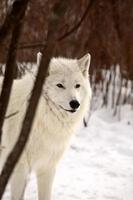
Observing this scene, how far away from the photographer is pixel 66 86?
4062 mm

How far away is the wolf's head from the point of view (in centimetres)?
396

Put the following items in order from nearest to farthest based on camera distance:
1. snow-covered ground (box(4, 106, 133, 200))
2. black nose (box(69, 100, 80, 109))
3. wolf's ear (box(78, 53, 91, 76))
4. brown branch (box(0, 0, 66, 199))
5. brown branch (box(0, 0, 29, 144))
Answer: brown branch (box(0, 0, 66, 199)) → brown branch (box(0, 0, 29, 144)) → black nose (box(69, 100, 80, 109)) → wolf's ear (box(78, 53, 91, 76)) → snow-covered ground (box(4, 106, 133, 200))

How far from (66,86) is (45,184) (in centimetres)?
97

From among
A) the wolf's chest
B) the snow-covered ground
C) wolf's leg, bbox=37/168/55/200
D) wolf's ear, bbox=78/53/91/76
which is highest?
wolf's ear, bbox=78/53/91/76

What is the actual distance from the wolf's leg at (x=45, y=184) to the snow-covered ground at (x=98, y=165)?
0.83 ft

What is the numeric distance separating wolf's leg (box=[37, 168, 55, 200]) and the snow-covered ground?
0.25 meters

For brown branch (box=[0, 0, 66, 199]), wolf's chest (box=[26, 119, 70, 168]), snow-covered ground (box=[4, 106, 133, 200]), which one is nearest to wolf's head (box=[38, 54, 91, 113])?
wolf's chest (box=[26, 119, 70, 168])

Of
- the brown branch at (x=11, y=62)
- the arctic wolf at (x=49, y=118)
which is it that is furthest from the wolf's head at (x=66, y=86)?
the brown branch at (x=11, y=62)

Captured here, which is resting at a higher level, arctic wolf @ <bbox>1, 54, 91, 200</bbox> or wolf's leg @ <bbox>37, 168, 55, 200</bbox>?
arctic wolf @ <bbox>1, 54, 91, 200</bbox>

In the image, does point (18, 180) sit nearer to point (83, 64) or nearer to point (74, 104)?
point (74, 104)

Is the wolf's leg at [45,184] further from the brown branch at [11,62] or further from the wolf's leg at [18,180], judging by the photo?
the brown branch at [11,62]

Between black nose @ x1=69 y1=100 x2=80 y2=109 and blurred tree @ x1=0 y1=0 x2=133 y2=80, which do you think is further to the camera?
blurred tree @ x1=0 y1=0 x2=133 y2=80

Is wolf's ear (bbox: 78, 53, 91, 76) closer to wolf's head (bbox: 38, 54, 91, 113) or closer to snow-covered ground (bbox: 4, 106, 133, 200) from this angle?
wolf's head (bbox: 38, 54, 91, 113)

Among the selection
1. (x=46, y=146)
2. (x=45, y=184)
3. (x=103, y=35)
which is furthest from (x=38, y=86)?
(x=103, y=35)
